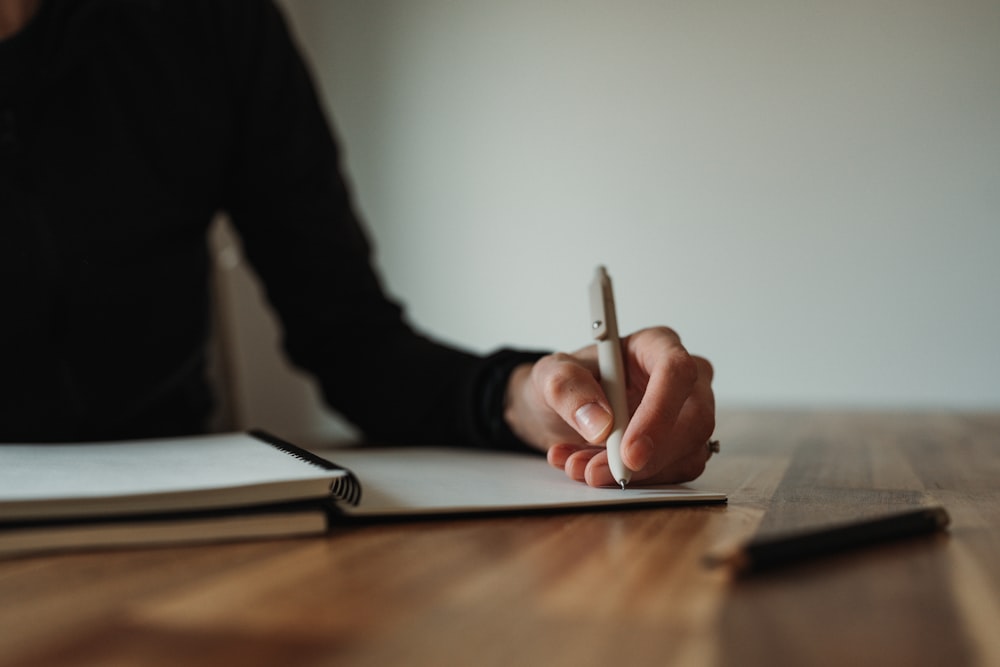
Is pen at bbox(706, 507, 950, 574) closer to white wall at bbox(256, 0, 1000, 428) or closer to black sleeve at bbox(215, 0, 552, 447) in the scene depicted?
black sleeve at bbox(215, 0, 552, 447)

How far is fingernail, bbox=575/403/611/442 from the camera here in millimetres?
586

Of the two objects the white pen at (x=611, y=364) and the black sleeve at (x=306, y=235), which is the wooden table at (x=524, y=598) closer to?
the white pen at (x=611, y=364)

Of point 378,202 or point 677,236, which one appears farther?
point 378,202

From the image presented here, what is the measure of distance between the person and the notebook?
8.3 inches

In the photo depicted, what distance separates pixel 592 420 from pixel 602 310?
0.28 feet

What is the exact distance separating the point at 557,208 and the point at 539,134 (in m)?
0.29

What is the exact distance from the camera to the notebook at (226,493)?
472 mm

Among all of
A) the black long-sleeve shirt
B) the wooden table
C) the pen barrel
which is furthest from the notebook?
the black long-sleeve shirt

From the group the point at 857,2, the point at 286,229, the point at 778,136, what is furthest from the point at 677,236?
the point at 286,229

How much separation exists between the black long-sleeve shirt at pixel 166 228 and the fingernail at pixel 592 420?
0.28 m

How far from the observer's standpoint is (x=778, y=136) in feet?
9.94

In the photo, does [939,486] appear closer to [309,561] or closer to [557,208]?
[309,561]

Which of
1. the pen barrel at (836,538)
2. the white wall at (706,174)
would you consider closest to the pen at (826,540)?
the pen barrel at (836,538)

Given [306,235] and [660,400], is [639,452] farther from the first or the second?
[306,235]
